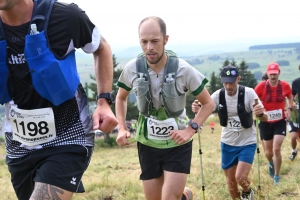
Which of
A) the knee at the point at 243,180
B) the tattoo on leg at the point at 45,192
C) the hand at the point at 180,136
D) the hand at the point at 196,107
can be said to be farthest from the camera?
the knee at the point at 243,180

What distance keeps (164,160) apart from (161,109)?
0.60 m

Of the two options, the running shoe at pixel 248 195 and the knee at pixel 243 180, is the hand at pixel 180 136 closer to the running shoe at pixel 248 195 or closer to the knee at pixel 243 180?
the knee at pixel 243 180

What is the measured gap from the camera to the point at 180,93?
5.00 metres

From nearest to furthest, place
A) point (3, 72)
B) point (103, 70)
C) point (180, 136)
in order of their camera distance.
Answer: point (3, 72) < point (103, 70) < point (180, 136)

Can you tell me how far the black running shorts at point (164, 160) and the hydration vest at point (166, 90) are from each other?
1.38ft

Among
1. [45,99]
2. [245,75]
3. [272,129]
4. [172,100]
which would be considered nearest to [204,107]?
[172,100]

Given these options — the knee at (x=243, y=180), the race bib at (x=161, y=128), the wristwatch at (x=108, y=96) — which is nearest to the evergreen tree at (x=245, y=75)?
the knee at (x=243, y=180)

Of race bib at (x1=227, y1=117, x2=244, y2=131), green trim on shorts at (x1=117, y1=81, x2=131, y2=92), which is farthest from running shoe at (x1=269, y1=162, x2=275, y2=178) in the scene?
green trim on shorts at (x1=117, y1=81, x2=131, y2=92)

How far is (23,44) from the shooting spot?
311 cm

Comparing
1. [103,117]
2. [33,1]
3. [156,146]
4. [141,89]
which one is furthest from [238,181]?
[33,1]

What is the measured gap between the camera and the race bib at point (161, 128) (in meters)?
5.13

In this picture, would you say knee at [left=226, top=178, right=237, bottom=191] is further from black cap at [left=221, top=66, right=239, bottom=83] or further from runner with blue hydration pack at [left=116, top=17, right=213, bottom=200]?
runner with blue hydration pack at [left=116, top=17, right=213, bottom=200]

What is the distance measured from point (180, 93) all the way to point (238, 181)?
2.76 m

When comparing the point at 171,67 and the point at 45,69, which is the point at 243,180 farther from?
the point at 45,69
